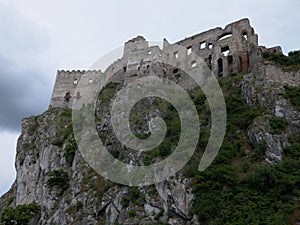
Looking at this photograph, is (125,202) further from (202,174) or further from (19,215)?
(19,215)

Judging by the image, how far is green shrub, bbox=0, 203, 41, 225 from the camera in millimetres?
35625

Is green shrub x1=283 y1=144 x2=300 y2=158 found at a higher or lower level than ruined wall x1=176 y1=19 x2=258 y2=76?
lower

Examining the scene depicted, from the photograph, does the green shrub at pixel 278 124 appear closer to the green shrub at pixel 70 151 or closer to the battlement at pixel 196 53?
the battlement at pixel 196 53

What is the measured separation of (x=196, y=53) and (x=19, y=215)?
25.9 meters

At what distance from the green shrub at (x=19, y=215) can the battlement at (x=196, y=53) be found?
19796 millimetres

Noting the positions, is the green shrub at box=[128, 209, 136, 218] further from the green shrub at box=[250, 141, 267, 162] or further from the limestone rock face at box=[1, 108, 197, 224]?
the green shrub at box=[250, 141, 267, 162]

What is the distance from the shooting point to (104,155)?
37562 millimetres

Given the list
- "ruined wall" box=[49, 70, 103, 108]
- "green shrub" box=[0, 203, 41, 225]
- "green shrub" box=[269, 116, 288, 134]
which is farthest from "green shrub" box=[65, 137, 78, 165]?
"green shrub" box=[269, 116, 288, 134]

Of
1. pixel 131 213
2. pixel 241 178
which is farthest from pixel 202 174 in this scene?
pixel 131 213

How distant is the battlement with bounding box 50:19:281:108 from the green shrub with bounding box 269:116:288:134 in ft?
29.7

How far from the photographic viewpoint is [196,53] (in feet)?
155

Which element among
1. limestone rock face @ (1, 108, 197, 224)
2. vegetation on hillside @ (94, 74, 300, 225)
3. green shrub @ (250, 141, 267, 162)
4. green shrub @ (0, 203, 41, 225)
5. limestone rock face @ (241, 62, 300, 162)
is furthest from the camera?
green shrub @ (0, 203, 41, 225)

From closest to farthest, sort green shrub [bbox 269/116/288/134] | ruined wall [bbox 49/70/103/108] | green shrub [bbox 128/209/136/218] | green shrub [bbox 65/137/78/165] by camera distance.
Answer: green shrub [bbox 128/209/136/218]
green shrub [bbox 269/116/288/134]
green shrub [bbox 65/137/78/165]
ruined wall [bbox 49/70/103/108]

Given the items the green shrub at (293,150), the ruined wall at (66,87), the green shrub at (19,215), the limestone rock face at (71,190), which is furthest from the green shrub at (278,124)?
the ruined wall at (66,87)
